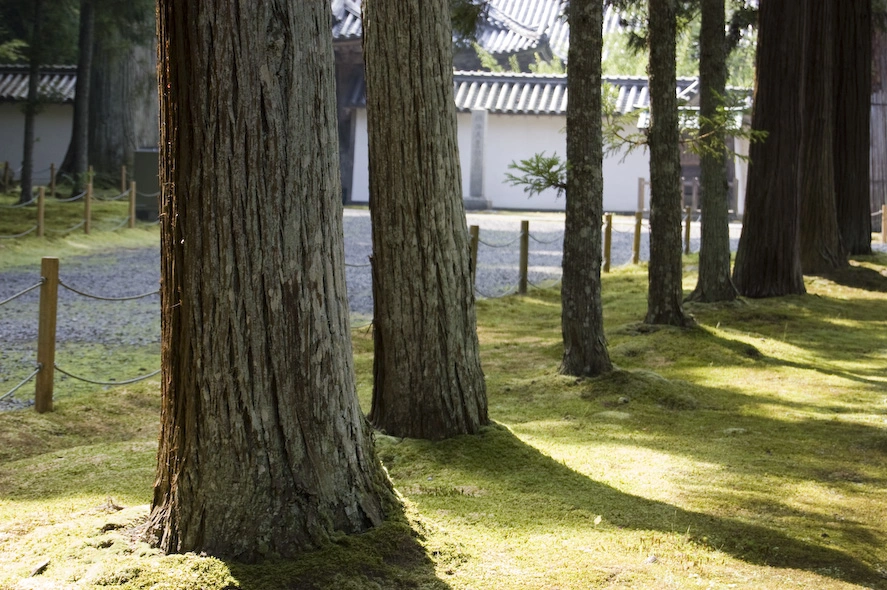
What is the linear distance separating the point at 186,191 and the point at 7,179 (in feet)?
68.1

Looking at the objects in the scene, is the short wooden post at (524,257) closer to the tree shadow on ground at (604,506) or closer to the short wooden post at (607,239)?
the short wooden post at (607,239)

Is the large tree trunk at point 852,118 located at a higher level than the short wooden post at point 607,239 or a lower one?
higher

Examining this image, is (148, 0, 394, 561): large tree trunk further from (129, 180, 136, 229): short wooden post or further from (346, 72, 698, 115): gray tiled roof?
(346, 72, 698, 115): gray tiled roof

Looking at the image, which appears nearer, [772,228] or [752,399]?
[752,399]

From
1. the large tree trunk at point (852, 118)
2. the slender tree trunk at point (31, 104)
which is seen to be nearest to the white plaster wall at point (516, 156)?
the slender tree trunk at point (31, 104)

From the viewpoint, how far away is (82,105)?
19.4m

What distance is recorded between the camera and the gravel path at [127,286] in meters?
8.59

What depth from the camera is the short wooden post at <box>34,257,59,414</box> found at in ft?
19.1

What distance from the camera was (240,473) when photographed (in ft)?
9.94

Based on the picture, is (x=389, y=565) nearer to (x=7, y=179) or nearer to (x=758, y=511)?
(x=758, y=511)

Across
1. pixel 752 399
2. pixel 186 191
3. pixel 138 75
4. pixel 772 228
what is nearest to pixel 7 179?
pixel 138 75

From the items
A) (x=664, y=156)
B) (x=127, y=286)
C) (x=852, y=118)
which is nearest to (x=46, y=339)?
(x=664, y=156)

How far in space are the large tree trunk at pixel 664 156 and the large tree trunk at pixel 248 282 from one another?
5.36 metres

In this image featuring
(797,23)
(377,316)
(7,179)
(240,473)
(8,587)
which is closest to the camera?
(8,587)
